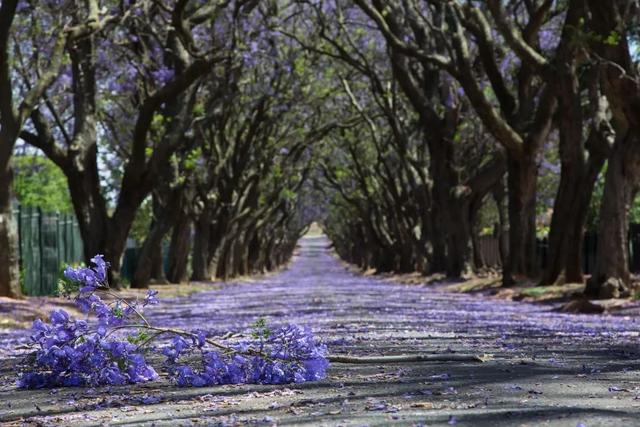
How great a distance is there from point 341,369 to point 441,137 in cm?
2328

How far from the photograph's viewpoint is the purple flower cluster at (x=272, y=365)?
7230 mm

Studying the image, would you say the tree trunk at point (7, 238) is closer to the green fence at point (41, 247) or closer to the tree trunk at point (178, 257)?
the green fence at point (41, 247)

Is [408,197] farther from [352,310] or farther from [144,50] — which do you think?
[352,310]

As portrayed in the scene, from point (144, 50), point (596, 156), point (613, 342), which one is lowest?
point (613, 342)

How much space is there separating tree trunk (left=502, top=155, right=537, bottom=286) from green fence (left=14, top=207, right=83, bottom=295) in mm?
10295

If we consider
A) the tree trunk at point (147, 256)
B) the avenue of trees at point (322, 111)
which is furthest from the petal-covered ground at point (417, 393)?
the tree trunk at point (147, 256)

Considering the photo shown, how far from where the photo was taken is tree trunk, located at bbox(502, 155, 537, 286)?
2458 cm

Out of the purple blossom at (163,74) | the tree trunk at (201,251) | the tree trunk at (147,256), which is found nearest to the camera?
the purple blossom at (163,74)

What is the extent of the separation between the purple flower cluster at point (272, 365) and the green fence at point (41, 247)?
1755cm

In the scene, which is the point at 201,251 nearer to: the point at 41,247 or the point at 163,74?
the point at 41,247

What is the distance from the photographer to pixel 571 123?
2175 cm

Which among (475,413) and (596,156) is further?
(596,156)

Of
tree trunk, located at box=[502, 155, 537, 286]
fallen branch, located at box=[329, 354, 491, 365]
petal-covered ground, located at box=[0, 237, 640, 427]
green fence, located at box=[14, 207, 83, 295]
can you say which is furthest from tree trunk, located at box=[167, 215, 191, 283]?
fallen branch, located at box=[329, 354, 491, 365]

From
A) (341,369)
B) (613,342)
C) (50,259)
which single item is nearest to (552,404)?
(341,369)
